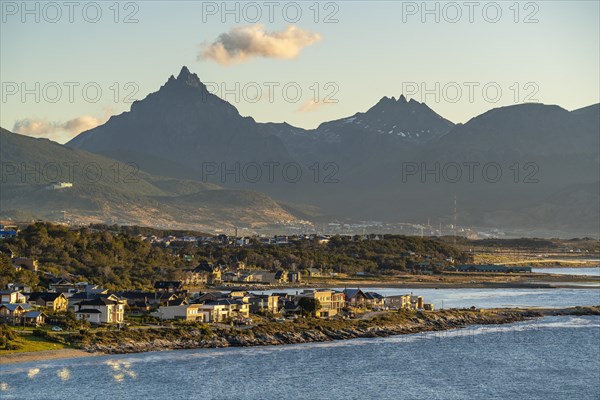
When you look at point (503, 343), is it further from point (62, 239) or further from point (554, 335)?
point (62, 239)

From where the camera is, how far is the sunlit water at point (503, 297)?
87812 millimetres

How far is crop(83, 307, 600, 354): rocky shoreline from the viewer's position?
188ft

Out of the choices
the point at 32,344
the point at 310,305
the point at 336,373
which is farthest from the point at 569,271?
the point at 32,344

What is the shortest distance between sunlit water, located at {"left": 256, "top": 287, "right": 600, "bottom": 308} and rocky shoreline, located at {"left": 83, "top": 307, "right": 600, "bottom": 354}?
21.4ft

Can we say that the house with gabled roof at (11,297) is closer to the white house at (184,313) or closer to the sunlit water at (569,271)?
the white house at (184,313)

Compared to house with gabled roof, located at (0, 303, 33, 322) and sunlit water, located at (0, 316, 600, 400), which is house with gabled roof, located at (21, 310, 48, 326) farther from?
sunlit water, located at (0, 316, 600, 400)

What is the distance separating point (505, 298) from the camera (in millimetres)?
95375

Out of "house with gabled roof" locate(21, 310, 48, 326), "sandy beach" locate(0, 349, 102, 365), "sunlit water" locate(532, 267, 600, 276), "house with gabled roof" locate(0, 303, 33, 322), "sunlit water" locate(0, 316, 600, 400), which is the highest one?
"sunlit water" locate(532, 267, 600, 276)

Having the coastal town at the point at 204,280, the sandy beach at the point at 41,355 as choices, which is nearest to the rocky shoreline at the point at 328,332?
the sandy beach at the point at 41,355

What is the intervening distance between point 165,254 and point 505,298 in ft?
120

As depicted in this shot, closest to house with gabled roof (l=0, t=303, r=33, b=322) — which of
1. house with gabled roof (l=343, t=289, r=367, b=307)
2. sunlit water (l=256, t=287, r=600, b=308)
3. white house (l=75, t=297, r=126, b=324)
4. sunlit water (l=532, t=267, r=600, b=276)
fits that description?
white house (l=75, t=297, r=126, b=324)

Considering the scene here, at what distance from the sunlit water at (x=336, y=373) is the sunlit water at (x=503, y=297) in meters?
22.5

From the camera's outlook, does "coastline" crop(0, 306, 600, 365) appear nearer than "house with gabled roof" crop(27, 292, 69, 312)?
Yes

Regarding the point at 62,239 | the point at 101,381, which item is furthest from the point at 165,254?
the point at 101,381
